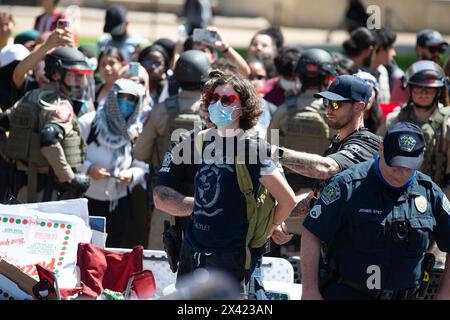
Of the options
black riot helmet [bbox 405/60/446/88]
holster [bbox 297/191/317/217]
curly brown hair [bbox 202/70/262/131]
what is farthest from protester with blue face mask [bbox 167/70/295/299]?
black riot helmet [bbox 405/60/446/88]

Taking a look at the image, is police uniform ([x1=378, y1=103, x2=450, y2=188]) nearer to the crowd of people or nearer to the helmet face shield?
the crowd of people

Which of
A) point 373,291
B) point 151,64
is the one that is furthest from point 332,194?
point 151,64

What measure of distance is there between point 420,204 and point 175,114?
121 inches

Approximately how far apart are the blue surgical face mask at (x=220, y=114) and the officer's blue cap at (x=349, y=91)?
0.75m

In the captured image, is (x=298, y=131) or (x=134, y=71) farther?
(x=134, y=71)

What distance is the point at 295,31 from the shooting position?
89.6 ft

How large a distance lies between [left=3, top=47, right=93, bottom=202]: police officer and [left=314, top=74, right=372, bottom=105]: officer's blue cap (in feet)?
7.71

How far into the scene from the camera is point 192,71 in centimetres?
797

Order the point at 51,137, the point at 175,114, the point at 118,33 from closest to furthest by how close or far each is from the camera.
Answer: the point at 51,137 < the point at 175,114 < the point at 118,33

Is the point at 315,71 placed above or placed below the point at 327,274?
above

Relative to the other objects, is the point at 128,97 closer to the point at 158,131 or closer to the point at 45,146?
the point at 158,131

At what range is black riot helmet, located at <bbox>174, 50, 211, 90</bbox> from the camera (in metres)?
7.95

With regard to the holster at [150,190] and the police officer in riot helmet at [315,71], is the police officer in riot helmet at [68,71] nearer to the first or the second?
the holster at [150,190]

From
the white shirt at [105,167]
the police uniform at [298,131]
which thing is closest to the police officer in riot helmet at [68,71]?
the white shirt at [105,167]
